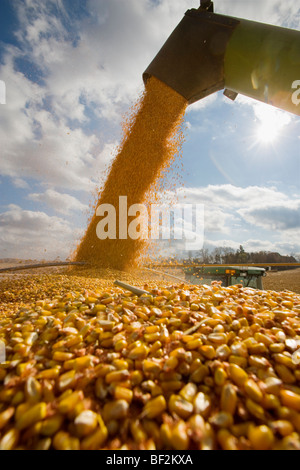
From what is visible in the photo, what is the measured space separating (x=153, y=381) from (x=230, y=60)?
9.77ft

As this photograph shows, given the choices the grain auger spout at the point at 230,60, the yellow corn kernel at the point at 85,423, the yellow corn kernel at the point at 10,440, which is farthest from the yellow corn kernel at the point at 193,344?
the grain auger spout at the point at 230,60

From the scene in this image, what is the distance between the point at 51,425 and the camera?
29.2 inches

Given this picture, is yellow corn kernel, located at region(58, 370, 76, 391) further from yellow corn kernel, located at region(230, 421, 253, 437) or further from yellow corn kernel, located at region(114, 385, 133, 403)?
yellow corn kernel, located at region(230, 421, 253, 437)

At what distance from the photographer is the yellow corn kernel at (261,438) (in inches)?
27.2

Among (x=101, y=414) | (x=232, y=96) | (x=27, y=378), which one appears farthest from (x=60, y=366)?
(x=232, y=96)

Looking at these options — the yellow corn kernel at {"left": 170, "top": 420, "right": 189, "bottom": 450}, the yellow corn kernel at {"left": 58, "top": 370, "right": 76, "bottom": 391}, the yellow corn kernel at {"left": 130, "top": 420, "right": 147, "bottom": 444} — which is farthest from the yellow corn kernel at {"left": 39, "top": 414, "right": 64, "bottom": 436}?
the yellow corn kernel at {"left": 170, "top": 420, "right": 189, "bottom": 450}

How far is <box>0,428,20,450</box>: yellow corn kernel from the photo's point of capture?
0.70m

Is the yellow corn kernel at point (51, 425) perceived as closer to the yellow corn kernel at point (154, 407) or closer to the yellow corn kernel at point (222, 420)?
the yellow corn kernel at point (154, 407)

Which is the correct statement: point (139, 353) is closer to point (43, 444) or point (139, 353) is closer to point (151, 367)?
point (151, 367)

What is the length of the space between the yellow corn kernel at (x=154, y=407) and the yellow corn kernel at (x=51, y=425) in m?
0.27

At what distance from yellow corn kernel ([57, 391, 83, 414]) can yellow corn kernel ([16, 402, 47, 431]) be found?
5 centimetres

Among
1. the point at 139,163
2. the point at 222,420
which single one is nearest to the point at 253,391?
the point at 222,420

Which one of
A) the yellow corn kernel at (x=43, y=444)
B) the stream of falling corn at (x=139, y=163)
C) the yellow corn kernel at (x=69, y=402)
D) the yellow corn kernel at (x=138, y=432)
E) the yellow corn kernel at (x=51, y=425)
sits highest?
the stream of falling corn at (x=139, y=163)

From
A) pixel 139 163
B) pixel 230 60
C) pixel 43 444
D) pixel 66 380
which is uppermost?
pixel 230 60
